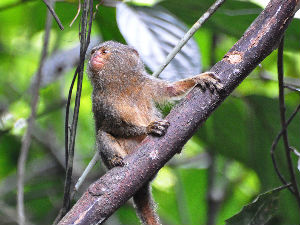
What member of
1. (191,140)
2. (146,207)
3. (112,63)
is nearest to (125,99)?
(112,63)

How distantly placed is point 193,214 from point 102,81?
1738 millimetres

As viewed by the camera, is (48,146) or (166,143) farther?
(48,146)

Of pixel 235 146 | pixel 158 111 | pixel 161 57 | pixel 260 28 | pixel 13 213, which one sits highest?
pixel 260 28

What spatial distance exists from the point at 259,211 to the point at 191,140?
193 cm

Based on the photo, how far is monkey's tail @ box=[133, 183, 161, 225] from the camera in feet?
9.69

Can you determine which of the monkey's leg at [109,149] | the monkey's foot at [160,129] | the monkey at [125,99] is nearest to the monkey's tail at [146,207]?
the monkey at [125,99]

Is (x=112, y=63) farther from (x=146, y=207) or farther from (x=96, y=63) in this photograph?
(x=146, y=207)

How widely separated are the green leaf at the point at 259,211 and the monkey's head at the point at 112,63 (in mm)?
1157

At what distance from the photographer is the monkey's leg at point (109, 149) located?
9.51ft

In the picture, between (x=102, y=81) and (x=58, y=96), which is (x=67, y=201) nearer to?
(x=102, y=81)

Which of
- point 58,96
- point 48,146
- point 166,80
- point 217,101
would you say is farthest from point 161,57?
point 58,96

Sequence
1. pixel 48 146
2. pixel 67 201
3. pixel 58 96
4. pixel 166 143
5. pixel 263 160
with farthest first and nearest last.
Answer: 1. pixel 58 96
2. pixel 48 146
3. pixel 263 160
4. pixel 67 201
5. pixel 166 143

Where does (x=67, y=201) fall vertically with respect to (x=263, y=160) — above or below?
above

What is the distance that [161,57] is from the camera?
316 centimetres
